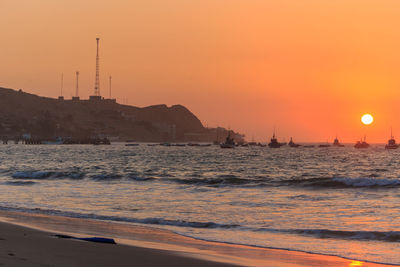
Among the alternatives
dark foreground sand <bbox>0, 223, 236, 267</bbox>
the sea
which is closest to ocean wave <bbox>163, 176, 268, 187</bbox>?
the sea

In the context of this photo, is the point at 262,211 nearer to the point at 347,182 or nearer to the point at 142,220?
the point at 142,220

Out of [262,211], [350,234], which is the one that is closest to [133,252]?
[350,234]

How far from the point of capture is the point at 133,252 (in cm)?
1616

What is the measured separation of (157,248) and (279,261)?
3.67m

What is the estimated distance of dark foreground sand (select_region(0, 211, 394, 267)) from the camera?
571 inches

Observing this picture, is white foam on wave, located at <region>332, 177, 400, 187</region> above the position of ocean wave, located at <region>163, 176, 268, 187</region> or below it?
above

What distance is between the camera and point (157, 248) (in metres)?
17.4

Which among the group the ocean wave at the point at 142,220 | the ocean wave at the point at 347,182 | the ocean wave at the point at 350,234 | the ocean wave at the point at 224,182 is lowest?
the ocean wave at the point at 142,220

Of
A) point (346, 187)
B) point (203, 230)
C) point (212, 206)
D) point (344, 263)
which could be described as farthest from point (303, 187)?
point (344, 263)

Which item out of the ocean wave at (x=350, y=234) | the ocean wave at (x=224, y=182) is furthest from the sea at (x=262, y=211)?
the ocean wave at (x=224, y=182)

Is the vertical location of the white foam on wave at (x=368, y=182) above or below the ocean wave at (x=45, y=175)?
above

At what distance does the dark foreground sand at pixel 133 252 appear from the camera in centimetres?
1452

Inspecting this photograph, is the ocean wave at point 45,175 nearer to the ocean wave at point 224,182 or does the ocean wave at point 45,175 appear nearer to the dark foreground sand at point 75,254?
the ocean wave at point 224,182

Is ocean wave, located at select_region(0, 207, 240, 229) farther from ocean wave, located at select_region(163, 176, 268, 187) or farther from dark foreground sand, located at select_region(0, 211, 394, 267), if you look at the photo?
ocean wave, located at select_region(163, 176, 268, 187)
